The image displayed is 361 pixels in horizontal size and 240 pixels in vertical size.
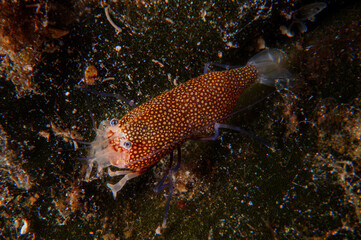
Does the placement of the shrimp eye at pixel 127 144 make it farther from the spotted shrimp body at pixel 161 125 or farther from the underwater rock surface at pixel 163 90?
the underwater rock surface at pixel 163 90

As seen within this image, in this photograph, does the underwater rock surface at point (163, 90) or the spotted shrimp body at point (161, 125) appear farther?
the underwater rock surface at point (163, 90)

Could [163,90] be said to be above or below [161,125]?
above

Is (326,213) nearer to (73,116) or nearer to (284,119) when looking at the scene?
(284,119)

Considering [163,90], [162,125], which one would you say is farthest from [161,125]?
[163,90]

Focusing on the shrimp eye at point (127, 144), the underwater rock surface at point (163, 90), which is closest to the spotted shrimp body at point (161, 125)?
the shrimp eye at point (127, 144)

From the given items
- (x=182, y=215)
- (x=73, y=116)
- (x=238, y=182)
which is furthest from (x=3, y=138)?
(x=238, y=182)

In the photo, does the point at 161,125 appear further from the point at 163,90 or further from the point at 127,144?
the point at 163,90

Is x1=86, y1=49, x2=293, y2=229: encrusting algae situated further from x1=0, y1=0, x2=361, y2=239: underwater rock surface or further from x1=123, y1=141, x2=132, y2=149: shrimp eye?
x1=0, y1=0, x2=361, y2=239: underwater rock surface

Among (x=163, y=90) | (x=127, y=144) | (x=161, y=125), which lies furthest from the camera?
(x=163, y=90)
